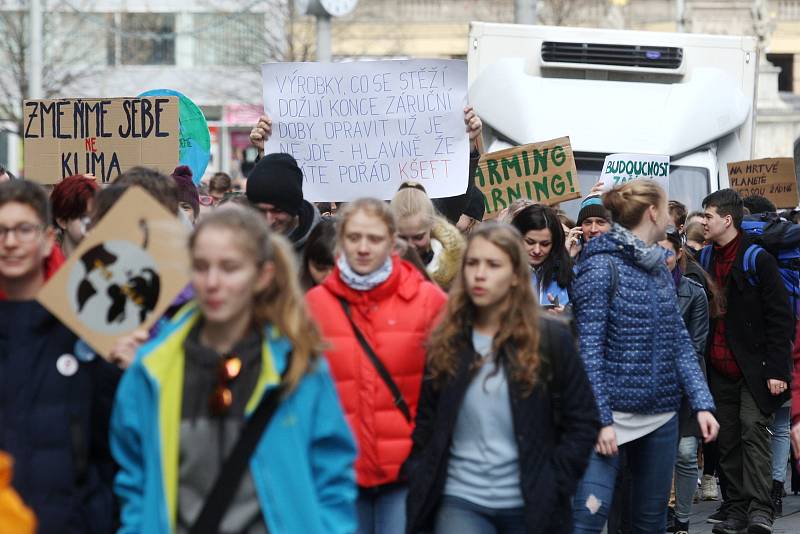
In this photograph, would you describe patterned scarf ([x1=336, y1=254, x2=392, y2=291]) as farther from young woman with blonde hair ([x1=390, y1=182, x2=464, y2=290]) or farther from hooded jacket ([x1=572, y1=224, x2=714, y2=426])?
hooded jacket ([x1=572, y1=224, x2=714, y2=426])

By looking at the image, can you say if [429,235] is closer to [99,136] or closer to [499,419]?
[499,419]

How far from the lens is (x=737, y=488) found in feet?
A: 31.2

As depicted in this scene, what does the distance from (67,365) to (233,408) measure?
77 centimetres

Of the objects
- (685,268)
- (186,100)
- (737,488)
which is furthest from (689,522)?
(186,100)

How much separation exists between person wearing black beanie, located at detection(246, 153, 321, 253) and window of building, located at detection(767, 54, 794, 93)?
134ft

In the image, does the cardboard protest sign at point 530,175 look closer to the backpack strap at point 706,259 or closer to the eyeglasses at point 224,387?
the backpack strap at point 706,259

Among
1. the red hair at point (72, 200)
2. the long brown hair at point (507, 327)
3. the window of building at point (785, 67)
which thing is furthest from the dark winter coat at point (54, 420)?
the window of building at point (785, 67)

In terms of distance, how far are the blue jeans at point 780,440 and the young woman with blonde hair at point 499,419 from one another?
4.82m

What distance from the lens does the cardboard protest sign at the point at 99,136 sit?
939 centimetres

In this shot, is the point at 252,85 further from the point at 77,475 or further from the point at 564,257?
the point at 77,475

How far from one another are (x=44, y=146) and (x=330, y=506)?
19.1 ft

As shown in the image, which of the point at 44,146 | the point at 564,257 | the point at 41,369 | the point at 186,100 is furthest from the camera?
the point at 186,100

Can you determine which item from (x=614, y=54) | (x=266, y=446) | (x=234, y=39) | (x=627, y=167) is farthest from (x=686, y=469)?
(x=234, y=39)

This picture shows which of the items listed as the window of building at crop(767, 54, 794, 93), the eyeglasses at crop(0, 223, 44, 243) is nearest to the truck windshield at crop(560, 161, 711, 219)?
the eyeglasses at crop(0, 223, 44, 243)
